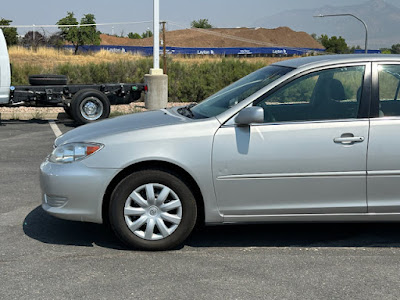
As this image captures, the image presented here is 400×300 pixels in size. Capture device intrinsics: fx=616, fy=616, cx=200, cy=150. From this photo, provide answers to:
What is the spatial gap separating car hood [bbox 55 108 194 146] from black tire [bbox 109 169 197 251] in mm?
464

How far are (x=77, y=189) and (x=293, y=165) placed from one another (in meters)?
1.83

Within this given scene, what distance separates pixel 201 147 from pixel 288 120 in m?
0.81

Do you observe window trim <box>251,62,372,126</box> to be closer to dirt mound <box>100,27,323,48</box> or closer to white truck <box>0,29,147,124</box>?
white truck <box>0,29,147,124</box>

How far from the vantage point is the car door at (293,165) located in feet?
16.9

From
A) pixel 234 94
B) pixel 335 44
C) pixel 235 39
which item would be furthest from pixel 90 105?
pixel 235 39

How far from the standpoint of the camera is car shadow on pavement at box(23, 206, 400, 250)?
558 cm

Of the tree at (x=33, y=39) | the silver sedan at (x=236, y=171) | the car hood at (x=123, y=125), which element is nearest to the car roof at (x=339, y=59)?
the silver sedan at (x=236, y=171)

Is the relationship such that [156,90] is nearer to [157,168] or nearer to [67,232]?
[67,232]

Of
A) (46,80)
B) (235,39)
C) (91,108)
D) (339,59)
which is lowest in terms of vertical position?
(91,108)

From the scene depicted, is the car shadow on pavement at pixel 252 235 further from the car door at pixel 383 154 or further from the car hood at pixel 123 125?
the car hood at pixel 123 125

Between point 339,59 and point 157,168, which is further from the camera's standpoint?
point 339,59

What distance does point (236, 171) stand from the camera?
517 centimetres

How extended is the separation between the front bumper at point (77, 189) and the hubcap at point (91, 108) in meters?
9.02

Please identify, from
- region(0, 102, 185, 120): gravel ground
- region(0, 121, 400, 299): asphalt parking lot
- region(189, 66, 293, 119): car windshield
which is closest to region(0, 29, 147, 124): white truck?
region(0, 102, 185, 120): gravel ground
